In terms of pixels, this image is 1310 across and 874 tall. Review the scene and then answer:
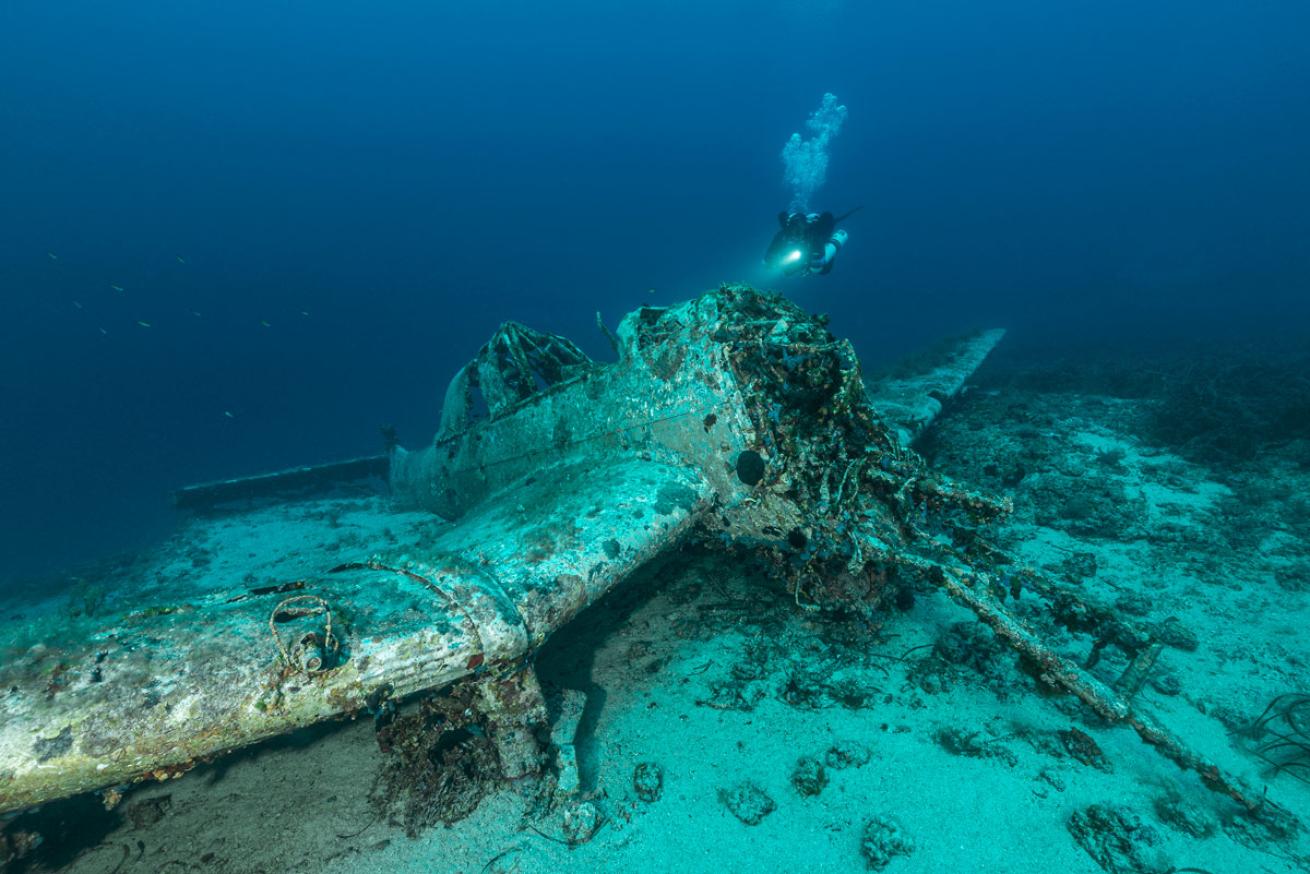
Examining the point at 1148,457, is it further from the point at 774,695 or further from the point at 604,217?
the point at 604,217

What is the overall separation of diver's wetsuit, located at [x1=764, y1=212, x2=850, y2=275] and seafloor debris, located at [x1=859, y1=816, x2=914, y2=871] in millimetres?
14476

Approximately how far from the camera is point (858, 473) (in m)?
4.01

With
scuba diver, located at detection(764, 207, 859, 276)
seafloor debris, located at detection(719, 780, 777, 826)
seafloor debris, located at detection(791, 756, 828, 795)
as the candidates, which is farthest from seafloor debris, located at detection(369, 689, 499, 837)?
scuba diver, located at detection(764, 207, 859, 276)

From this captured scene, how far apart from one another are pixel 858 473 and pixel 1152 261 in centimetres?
10537

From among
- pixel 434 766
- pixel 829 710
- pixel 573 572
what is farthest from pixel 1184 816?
pixel 434 766

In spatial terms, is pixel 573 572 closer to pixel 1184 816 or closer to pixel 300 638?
pixel 300 638

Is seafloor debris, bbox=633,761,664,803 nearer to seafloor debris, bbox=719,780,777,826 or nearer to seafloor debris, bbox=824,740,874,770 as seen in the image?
seafloor debris, bbox=719,780,777,826

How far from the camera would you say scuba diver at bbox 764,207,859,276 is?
15.0m

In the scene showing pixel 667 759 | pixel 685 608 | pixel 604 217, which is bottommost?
pixel 667 759

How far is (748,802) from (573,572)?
1709mm

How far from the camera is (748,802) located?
119 inches

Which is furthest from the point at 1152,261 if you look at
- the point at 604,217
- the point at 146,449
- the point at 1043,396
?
the point at 146,449

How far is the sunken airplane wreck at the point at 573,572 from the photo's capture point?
7.26ft

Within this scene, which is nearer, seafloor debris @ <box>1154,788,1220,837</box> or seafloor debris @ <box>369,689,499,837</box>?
seafloor debris @ <box>1154,788,1220,837</box>
